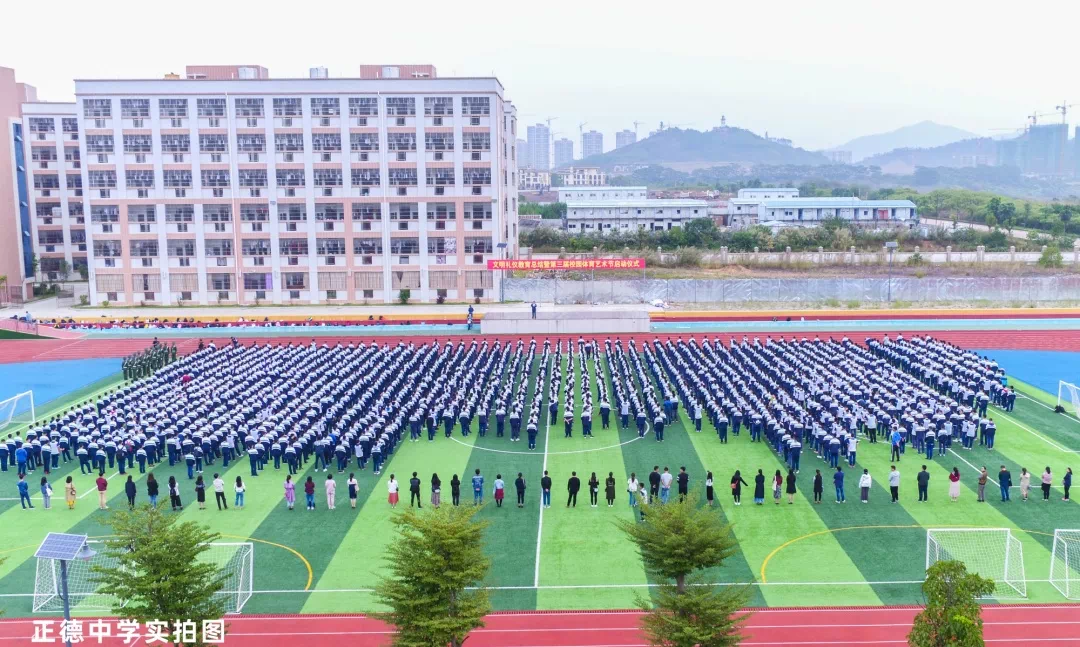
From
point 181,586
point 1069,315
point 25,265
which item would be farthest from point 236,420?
point 25,265

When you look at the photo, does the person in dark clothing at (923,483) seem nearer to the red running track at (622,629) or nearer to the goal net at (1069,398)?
the red running track at (622,629)

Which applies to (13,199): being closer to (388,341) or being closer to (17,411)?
(388,341)

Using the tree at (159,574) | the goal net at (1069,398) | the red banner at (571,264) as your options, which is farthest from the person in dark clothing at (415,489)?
the red banner at (571,264)

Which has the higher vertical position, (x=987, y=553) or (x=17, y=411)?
(x=17, y=411)

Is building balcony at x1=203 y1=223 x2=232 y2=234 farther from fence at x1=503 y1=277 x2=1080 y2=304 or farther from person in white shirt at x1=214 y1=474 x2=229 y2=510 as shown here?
person in white shirt at x1=214 y1=474 x2=229 y2=510

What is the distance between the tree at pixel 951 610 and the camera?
408 inches

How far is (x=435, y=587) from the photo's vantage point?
11766mm

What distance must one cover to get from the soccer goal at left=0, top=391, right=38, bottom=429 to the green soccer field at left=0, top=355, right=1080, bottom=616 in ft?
19.4

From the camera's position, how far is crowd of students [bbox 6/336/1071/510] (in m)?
22.0

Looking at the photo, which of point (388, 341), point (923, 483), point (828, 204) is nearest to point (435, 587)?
point (923, 483)

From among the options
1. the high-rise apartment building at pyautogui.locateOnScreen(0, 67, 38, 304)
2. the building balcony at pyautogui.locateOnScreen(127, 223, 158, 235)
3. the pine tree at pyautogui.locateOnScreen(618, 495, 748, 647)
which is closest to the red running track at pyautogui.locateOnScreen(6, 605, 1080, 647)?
the pine tree at pyautogui.locateOnScreen(618, 495, 748, 647)

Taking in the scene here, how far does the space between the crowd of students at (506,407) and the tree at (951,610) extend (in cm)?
769

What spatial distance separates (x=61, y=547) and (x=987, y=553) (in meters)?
15.4

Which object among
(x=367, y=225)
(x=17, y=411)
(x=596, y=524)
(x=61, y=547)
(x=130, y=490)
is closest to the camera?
(x=61, y=547)
